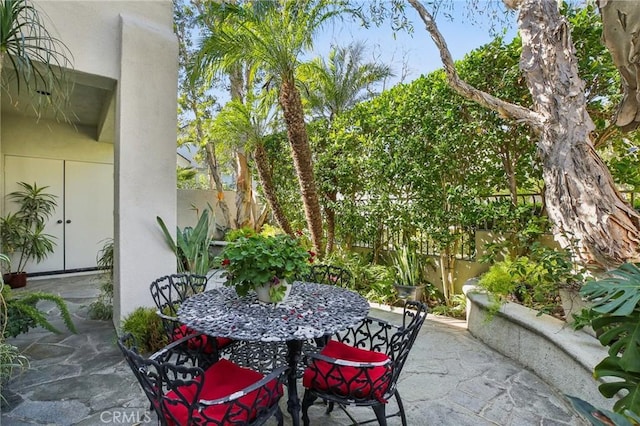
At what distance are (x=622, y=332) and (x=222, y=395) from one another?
94.7 inches

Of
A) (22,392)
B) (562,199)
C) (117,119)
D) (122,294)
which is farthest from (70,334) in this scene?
(562,199)

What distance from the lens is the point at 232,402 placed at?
1722 millimetres

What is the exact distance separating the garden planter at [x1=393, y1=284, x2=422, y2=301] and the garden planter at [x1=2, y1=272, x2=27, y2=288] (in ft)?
22.4

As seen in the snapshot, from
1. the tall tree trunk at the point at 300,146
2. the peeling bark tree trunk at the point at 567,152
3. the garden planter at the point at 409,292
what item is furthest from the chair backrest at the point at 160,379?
the tall tree trunk at the point at 300,146

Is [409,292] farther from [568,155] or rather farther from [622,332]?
[622,332]

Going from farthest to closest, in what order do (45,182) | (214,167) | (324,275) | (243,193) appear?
(214,167) < (243,193) < (45,182) < (324,275)

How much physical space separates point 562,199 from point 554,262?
0.64 metres

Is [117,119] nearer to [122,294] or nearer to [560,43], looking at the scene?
[122,294]

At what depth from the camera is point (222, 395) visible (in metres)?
1.93

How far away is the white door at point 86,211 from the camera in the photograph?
24.3 ft

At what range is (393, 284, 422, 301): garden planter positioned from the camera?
5.28 metres

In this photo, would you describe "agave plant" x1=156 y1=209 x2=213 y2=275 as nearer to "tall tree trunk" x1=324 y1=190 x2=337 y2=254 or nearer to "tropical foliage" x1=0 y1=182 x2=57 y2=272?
"tall tree trunk" x1=324 y1=190 x2=337 y2=254

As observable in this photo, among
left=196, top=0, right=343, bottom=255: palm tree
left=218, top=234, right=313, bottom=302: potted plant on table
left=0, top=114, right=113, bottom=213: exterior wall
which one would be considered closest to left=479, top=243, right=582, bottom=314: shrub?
left=218, top=234, right=313, bottom=302: potted plant on table

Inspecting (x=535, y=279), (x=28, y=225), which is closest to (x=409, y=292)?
(x=535, y=279)
